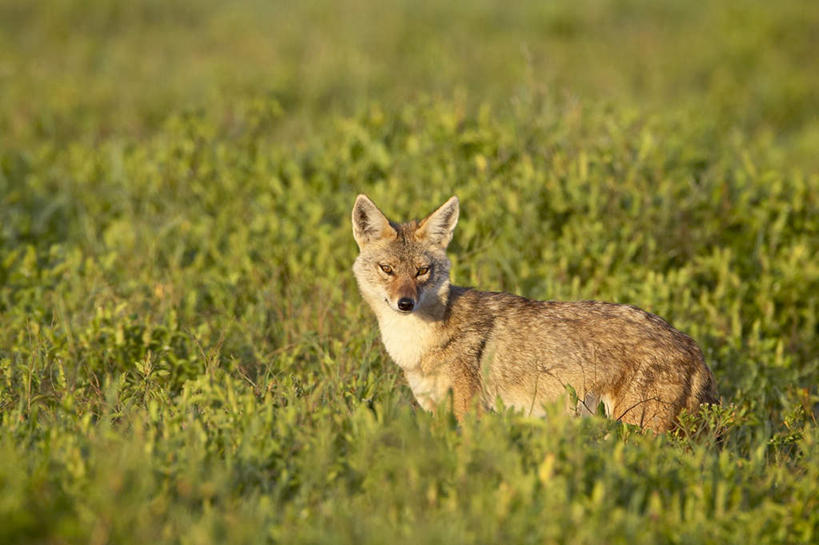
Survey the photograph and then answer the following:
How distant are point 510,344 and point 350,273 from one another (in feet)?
6.86

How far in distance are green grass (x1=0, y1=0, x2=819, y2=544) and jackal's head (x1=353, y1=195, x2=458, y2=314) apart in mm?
391

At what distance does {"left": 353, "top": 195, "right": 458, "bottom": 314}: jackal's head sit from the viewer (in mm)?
5418

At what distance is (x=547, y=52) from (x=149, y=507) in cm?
1410

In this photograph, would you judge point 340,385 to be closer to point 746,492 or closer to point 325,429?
point 325,429

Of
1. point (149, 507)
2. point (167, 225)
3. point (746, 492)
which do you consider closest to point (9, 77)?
point (167, 225)

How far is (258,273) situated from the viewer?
23.0 feet

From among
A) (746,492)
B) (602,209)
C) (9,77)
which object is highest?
(9,77)

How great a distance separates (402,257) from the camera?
559cm

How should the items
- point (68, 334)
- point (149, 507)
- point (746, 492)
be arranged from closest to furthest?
point (149, 507), point (746, 492), point (68, 334)

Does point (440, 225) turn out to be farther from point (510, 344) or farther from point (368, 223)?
point (510, 344)

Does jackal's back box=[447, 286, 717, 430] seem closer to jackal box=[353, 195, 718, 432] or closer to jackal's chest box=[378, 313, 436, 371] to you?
jackal box=[353, 195, 718, 432]

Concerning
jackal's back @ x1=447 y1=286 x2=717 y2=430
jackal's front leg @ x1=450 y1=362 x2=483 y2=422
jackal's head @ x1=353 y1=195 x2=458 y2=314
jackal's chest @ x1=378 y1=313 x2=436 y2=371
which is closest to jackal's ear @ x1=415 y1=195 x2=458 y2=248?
jackal's head @ x1=353 y1=195 x2=458 y2=314

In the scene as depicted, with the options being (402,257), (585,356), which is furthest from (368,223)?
(585,356)

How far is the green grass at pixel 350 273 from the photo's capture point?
344 centimetres
